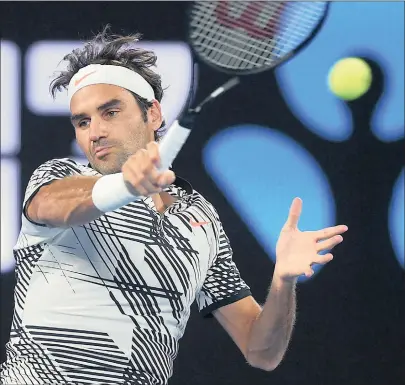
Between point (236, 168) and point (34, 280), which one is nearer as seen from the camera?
point (34, 280)

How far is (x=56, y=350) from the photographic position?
3.09m

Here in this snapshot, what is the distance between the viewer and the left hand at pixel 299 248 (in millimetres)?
3201

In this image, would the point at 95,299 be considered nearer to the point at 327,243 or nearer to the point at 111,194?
the point at 111,194

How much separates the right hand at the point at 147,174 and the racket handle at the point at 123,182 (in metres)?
0.02

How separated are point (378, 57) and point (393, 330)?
1.31m

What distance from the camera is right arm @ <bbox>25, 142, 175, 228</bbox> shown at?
8.05 ft

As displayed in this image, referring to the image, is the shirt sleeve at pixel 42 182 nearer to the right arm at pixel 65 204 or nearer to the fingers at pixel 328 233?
the right arm at pixel 65 204

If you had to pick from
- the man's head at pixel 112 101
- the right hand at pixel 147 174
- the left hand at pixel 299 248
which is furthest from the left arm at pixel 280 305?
the right hand at pixel 147 174

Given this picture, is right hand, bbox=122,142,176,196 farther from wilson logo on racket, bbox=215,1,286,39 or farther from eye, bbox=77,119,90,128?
wilson logo on racket, bbox=215,1,286,39

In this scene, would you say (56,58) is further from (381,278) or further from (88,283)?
(88,283)

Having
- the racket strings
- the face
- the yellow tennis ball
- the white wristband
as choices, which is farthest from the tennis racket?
the yellow tennis ball

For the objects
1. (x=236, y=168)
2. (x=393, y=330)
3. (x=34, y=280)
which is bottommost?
(x=393, y=330)

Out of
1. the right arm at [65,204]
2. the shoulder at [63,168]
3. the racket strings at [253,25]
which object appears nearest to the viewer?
the right arm at [65,204]

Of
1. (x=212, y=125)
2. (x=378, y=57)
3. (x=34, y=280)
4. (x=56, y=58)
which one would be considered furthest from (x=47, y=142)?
(x=34, y=280)
